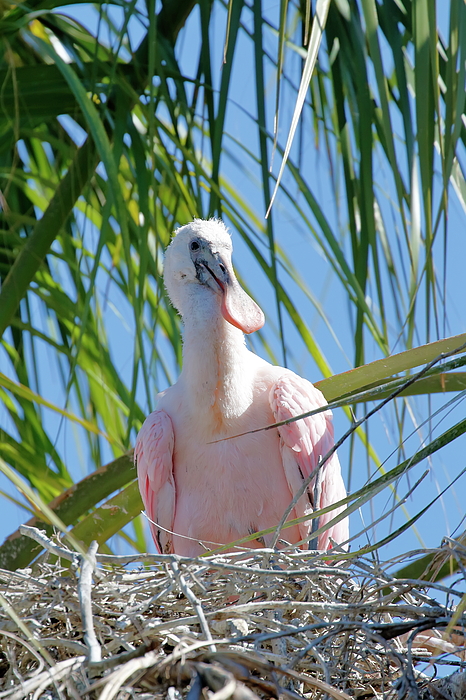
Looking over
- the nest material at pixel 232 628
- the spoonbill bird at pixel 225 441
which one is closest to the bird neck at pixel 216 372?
the spoonbill bird at pixel 225 441

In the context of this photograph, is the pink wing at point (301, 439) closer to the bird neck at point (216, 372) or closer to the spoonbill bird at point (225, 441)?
the spoonbill bird at point (225, 441)

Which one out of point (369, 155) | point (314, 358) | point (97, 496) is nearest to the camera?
point (369, 155)

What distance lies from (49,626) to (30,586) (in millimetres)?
155

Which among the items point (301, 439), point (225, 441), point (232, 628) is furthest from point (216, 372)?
point (232, 628)

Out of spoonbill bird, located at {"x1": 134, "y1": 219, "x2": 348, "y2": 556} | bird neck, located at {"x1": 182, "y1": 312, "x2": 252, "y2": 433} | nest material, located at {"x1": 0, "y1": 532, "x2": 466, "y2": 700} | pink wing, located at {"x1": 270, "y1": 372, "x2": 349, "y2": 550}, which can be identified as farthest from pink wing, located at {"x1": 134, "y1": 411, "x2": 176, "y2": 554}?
nest material, located at {"x1": 0, "y1": 532, "x2": 466, "y2": 700}

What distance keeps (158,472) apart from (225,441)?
0.28m

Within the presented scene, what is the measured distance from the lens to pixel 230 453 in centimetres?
342

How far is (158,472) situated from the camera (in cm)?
346

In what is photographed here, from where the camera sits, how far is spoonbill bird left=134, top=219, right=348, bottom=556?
11.1 feet

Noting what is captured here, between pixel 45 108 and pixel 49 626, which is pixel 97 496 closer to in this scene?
pixel 49 626

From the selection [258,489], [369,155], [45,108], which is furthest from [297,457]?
[45,108]

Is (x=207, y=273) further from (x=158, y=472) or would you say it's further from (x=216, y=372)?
(x=158, y=472)

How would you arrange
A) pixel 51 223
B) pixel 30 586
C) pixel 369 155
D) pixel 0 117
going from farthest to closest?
pixel 0 117, pixel 51 223, pixel 369 155, pixel 30 586

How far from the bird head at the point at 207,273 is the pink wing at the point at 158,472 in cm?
47
